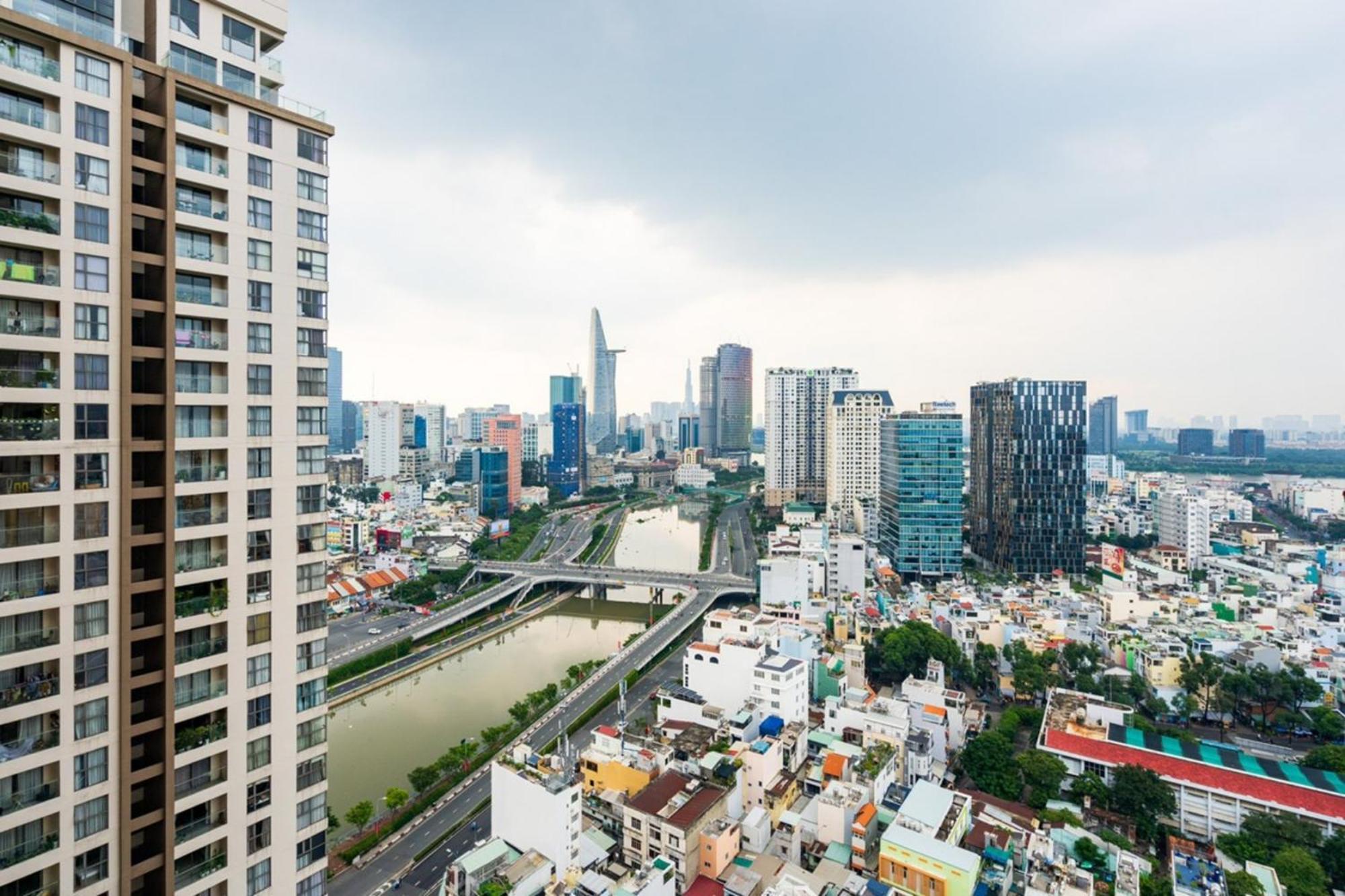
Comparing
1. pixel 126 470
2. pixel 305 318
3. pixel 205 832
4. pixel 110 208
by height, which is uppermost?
pixel 110 208

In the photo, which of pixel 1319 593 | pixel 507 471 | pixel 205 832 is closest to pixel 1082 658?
pixel 1319 593

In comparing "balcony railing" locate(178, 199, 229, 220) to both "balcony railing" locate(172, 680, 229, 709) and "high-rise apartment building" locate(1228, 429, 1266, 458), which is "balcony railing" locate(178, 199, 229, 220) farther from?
"high-rise apartment building" locate(1228, 429, 1266, 458)

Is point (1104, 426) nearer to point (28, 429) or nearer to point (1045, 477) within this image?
point (1045, 477)

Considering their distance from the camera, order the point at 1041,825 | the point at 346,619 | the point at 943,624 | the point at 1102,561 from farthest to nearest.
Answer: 1. the point at 1102,561
2. the point at 346,619
3. the point at 943,624
4. the point at 1041,825

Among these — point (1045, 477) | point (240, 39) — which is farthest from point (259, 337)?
point (1045, 477)

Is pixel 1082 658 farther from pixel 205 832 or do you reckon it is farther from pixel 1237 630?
pixel 205 832

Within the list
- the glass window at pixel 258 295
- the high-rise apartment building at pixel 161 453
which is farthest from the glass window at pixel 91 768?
the glass window at pixel 258 295

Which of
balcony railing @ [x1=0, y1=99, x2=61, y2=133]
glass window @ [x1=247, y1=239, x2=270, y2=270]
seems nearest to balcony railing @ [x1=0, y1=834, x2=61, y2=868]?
glass window @ [x1=247, y1=239, x2=270, y2=270]

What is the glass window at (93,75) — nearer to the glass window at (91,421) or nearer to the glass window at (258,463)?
the glass window at (91,421)
